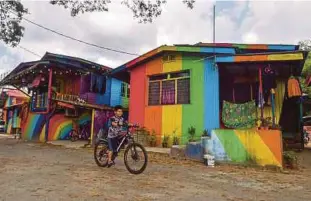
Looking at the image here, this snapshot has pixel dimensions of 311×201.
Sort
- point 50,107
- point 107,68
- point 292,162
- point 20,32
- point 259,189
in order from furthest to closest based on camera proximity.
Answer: point 107,68, point 50,107, point 20,32, point 292,162, point 259,189

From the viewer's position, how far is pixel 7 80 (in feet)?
68.2

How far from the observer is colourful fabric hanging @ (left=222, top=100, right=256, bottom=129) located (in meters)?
10.9

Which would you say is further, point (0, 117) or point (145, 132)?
point (0, 117)

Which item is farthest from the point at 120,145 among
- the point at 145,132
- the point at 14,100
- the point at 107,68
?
the point at 14,100

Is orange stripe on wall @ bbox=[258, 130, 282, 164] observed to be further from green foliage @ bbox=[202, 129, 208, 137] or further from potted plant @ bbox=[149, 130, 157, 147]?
potted plant @ bbox=[149, 130, 157, 147]

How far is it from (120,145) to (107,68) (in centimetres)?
1320

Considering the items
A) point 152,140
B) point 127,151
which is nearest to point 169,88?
point 152,140

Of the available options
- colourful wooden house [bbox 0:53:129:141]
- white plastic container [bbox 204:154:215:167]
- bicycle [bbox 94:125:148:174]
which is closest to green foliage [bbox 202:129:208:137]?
white plastic container [bbox 204:154:215:167]

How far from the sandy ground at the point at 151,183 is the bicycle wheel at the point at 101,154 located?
18 centimetres

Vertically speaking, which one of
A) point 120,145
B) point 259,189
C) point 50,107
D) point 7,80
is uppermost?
point 7,80

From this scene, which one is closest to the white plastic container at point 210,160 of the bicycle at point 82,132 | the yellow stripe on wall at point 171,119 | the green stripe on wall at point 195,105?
the green stripe on wall at point 195,105

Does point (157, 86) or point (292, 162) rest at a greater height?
point (157, 86)

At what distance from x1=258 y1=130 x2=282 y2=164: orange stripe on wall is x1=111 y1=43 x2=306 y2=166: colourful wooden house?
520 mm

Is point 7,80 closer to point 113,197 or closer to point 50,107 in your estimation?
point 50,107
